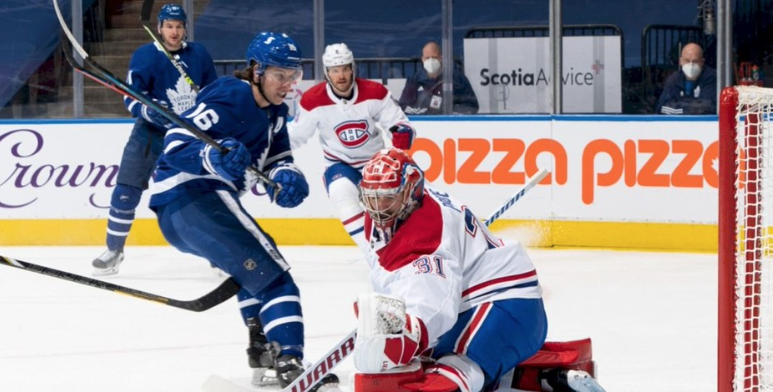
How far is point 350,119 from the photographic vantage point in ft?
17.9

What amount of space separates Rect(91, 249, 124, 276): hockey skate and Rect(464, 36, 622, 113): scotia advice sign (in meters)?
2.20

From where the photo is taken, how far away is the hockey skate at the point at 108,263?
582 cm

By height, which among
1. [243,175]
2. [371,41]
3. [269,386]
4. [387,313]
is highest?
[371,41]

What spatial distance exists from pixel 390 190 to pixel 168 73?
11.0 feet

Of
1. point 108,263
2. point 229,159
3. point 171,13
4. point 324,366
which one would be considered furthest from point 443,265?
point 108,263

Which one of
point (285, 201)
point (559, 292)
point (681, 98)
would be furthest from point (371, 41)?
point (285, 201)

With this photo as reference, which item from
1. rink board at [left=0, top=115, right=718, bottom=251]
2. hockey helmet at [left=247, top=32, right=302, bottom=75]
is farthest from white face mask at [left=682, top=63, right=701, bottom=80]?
hockey helmet at [left=247, top=32, right=302, bottom=75]

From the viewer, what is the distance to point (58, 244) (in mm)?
6898

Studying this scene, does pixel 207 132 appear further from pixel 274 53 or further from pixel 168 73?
pixel 168 73

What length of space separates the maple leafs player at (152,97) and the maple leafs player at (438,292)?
305 cm

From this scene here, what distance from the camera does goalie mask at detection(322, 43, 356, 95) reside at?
209 inches

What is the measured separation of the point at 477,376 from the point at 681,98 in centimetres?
423

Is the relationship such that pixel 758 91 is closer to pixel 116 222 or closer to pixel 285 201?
pixel 285 201

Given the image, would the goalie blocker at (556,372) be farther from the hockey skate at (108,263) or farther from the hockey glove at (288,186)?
the hockey skate at (108,263)
